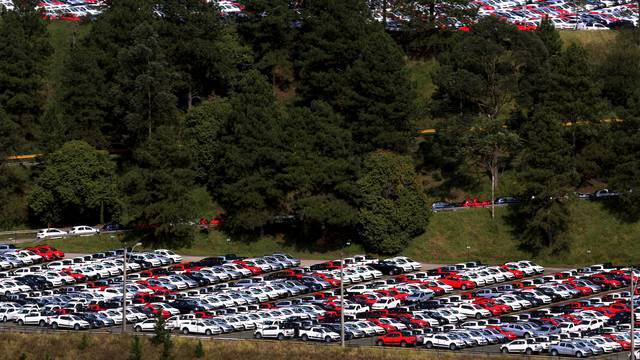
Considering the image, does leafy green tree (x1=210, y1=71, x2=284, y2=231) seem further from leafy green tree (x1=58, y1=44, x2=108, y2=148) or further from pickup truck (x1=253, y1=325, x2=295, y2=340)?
pickup truck (x1=253, y1=325, x2=295, y2=340)

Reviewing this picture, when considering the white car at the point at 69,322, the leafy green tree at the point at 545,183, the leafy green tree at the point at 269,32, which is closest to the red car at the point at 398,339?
the white car at the point at 69,322

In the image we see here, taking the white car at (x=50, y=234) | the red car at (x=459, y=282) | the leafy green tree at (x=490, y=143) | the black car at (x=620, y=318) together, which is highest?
the leafy green tree at (x=490, y=143)

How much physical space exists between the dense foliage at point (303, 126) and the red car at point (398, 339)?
35.3m

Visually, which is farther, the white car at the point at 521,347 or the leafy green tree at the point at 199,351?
the leafy green tree at the point at 199,351

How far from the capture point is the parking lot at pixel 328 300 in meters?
114

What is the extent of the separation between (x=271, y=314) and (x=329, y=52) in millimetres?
52768

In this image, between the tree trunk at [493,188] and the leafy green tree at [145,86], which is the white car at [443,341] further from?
the leafy green tree at [145,86]

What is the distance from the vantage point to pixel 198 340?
11362cm

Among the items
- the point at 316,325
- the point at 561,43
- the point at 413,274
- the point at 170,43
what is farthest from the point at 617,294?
the point at 170,43

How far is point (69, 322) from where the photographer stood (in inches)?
4675

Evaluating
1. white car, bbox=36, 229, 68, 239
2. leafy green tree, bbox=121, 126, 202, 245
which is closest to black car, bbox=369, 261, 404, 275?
leafy green tree, bbox=121, 126, 202, 245

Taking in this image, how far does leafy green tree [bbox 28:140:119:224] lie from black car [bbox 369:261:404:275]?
31199 mm

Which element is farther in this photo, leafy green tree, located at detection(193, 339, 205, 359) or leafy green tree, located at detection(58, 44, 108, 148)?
leafy green tree, located at detection(58, 44, 108, 148)

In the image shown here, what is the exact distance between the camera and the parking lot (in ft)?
372
